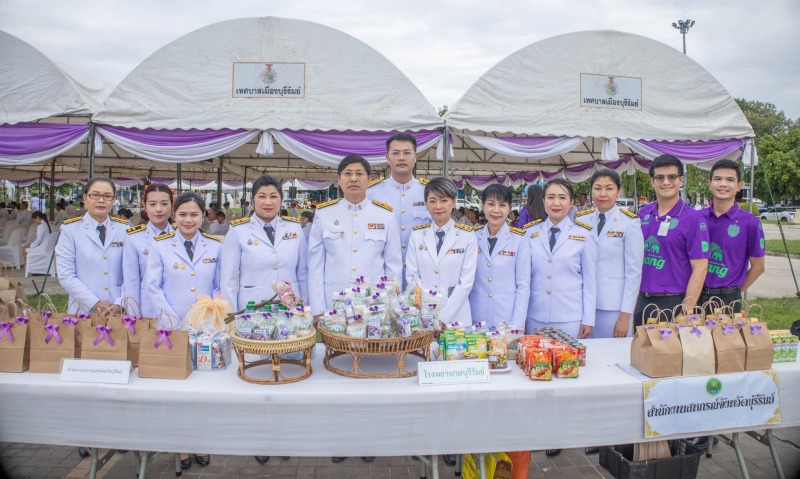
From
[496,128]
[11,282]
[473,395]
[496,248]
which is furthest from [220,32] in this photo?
[473,395]

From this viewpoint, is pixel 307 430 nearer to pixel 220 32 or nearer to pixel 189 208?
pixel 189 208

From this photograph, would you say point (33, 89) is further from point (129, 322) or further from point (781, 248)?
point (781, 248)

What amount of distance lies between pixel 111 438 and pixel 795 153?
40377 mm

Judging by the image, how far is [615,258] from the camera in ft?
10.8

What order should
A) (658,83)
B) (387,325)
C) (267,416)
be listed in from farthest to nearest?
(658,83), (387,325), (267,416)

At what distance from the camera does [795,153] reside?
3114 cm

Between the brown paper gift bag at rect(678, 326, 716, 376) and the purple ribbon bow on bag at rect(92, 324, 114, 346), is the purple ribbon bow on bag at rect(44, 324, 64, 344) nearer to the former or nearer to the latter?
the purple ribbon bow on bag at rect(92, 324, 114, 346)

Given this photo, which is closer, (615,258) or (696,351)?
(696,351)

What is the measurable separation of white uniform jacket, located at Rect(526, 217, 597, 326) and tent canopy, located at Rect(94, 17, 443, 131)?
11.9 ft

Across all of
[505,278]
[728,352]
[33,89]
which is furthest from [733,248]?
[33,89]

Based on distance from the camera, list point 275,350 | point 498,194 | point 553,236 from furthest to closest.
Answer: point 553,236, point 498,194, point 275,350

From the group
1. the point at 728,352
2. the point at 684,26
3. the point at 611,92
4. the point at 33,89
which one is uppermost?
the point at 684,26

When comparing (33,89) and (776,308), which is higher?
(33,89)

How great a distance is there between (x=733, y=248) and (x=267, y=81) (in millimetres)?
5576
